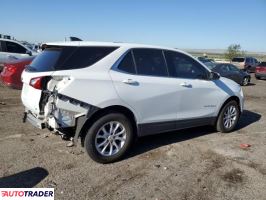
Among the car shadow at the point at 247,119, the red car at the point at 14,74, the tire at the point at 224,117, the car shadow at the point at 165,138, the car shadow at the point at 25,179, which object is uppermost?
the red car at the point at 14,74

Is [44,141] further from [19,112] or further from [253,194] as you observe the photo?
[253,194]

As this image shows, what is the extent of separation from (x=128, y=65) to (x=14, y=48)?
11.4 meters

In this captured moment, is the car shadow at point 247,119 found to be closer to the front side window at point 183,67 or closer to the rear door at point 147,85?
the front side window at point 183,67

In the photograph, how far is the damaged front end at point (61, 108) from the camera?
4.58 meters

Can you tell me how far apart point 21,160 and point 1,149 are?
640 mm

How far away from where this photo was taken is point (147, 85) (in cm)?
526

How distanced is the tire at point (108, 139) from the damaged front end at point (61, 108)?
208mm

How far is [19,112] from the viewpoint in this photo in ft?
26.1

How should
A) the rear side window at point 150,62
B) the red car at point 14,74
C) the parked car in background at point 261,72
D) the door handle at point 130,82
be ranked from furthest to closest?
the parked car in background at point 261,72, the red car at point 14,74, the rear side window at point 150,62, the door handle at point 130,82

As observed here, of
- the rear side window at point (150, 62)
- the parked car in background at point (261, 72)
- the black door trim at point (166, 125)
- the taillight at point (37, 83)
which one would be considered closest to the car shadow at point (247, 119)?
the black door trim at point (166, 125)

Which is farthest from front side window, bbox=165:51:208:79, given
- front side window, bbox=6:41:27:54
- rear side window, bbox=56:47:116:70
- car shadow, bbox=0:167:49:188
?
front side window, bbox=6:41:27:54

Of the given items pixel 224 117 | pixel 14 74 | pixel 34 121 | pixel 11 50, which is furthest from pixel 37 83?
pixel 11 50

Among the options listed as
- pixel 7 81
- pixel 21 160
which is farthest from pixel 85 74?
pixel 7 81

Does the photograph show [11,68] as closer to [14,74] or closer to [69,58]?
[14,74]
